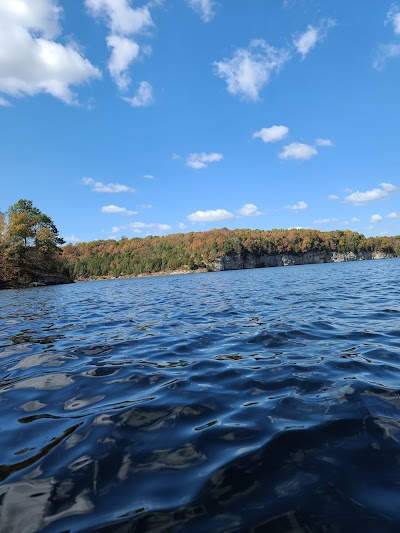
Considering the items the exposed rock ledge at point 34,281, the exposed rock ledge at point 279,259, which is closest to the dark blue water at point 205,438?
the exposed rock ledge at point 34,281

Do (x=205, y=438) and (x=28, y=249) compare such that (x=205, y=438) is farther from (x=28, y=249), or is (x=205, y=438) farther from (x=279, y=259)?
(x=279, y=259)

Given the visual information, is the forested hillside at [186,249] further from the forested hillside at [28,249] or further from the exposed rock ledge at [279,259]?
the forested hillside at [28,249]

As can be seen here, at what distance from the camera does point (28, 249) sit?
71.9 m

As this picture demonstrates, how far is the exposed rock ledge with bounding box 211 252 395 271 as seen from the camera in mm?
169500

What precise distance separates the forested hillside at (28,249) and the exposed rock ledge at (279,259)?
9624cm

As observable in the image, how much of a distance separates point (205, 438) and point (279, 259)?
7467 inches

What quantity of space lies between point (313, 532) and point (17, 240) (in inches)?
3099

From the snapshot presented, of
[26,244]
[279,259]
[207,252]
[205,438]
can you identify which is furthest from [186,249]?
[205,438]

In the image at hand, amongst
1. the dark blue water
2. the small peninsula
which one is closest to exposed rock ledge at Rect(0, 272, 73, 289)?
the small peninsula

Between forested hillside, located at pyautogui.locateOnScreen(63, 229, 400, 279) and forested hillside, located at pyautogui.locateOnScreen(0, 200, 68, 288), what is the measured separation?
245ft

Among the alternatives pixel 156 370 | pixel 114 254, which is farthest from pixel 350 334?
pixel 114 254

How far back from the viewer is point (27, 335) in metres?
10.3

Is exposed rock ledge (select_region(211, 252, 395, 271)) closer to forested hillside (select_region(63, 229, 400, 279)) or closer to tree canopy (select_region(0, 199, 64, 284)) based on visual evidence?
forested hillside (select_region(63, 229, 400, 279))

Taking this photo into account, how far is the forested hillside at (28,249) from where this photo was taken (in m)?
62.5
